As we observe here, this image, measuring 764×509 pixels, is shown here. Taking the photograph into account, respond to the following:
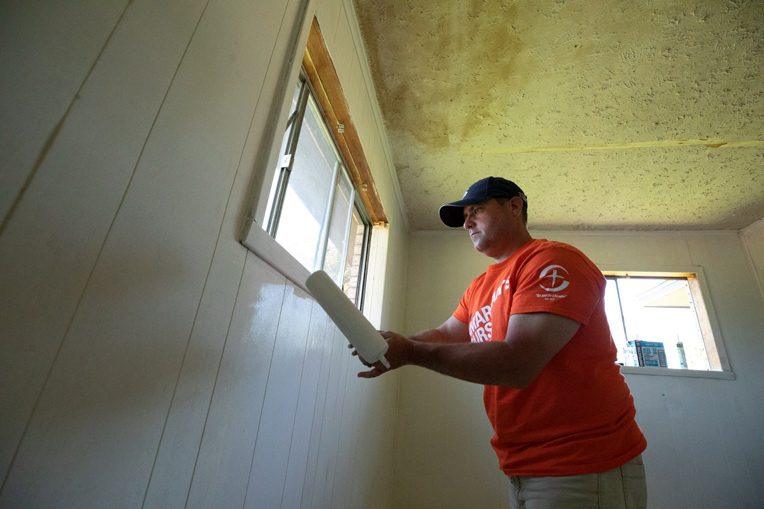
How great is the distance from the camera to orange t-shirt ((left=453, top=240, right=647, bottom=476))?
78 cm

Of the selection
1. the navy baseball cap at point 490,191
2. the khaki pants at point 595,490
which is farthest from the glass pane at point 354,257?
the khaki pants at point 595,490

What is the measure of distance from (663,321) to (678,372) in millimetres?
366

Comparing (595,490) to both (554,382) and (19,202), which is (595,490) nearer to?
(554,382)

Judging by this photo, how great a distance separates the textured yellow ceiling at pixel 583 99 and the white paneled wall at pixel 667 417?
35 centimetres

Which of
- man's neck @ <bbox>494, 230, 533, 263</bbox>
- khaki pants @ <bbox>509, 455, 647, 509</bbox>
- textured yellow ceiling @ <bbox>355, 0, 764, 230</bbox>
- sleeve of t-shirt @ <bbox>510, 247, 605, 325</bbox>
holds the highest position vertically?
textured yellow ceiling @ <bbox>355, 0, 764, 230</bbox>

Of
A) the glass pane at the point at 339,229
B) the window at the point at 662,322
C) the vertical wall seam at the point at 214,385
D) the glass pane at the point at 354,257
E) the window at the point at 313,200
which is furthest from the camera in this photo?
the window at the point at 662,322

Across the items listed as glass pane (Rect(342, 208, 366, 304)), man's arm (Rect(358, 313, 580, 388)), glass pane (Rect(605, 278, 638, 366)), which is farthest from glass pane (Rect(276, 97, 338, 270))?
glass pane (Rect(605, 278, 638, 366))

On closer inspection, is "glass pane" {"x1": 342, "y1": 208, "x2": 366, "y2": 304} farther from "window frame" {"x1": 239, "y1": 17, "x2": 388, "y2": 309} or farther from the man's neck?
the man's neck

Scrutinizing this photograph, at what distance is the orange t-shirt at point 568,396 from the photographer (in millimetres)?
777

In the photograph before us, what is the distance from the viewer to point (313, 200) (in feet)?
4.29

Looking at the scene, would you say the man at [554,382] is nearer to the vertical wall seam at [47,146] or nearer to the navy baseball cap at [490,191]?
the navy baseball cap at [490,191]

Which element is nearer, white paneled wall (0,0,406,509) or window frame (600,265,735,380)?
white paneled wall (0,0,406,509)

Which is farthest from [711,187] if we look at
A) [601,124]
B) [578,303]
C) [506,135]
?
[578,303]

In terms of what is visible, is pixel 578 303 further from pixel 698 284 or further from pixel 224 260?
pixel 698 284
